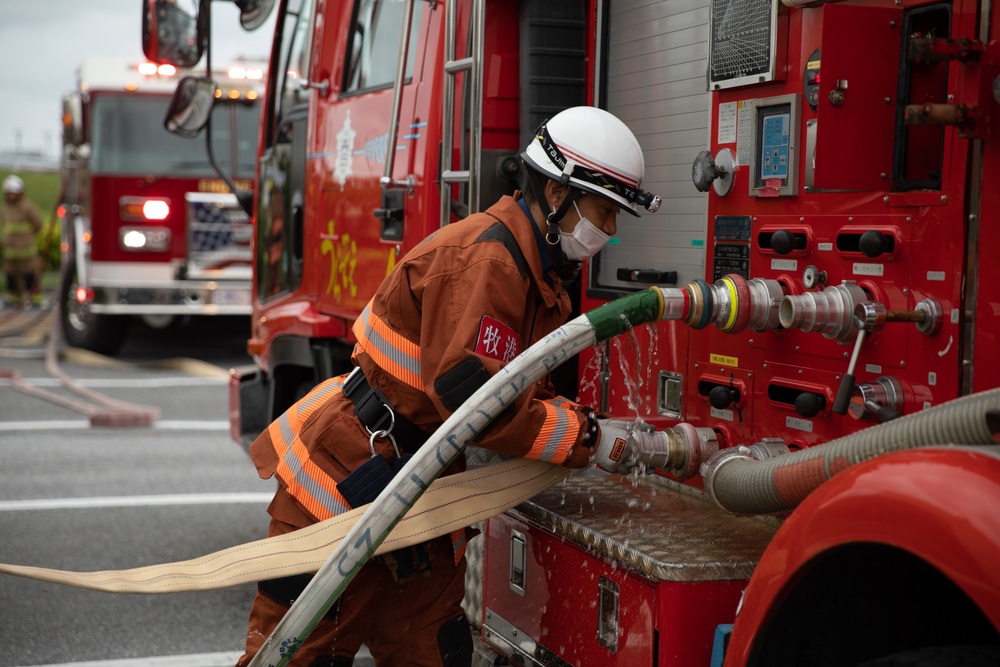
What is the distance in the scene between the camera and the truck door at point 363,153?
13.0 feet

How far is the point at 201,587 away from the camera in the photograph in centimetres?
280

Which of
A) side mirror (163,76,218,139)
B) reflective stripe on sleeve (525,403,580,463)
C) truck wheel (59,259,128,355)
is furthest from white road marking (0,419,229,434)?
reflective stripe on sleeve (525,403,580,463)

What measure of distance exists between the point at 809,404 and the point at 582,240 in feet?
2.34

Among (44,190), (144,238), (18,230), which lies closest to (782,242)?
(144,238)

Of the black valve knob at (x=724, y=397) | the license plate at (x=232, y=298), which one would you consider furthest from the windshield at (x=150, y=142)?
the black valve knob at (x=724, y=397)

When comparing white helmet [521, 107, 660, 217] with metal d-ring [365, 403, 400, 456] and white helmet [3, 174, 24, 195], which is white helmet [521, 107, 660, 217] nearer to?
metal d-ring [365, 403, 400, 456]

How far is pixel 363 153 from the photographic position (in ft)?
14.3

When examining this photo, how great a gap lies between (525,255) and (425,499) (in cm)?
65

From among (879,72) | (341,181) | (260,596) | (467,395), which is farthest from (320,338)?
(879,72)

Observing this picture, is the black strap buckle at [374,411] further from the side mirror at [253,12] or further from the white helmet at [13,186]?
the white helmet at [13,186]

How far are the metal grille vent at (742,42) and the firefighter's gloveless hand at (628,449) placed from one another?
0.88 metres

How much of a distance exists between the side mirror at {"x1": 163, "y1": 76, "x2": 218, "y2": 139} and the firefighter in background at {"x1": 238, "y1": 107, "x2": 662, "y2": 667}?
3.01 metres

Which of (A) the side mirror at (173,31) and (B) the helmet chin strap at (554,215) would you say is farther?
(A) the side mirror at (173,31)

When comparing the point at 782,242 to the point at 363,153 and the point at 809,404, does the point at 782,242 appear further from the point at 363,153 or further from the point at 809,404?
the point at 363,153
